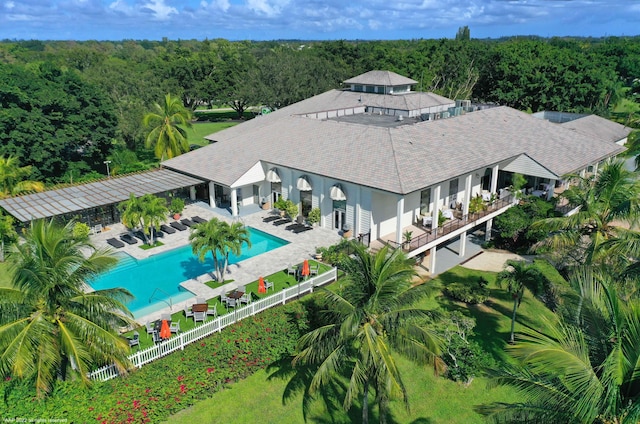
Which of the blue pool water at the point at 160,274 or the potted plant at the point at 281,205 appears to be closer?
the blue pool water at the point at 160,274

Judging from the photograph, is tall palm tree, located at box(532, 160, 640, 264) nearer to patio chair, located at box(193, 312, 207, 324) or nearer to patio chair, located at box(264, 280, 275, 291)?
patio chair, located at box(264, 280, 275, 291)

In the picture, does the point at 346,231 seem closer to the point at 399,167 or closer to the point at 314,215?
the point at 314,215

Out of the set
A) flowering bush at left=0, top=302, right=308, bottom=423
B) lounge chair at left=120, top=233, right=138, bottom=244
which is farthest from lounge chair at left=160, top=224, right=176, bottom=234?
flowering bush at left=0, top=302, right=308, bottom=423

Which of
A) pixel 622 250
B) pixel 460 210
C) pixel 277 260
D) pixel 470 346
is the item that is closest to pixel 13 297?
pixel 277 260

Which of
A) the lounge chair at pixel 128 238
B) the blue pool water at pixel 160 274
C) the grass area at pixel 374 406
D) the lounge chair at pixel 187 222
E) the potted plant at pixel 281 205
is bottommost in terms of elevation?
the grass area at pixel 374 406

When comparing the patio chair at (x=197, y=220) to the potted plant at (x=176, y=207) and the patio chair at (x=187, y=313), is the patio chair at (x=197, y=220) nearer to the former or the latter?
the potted plant at (x=176, y=207)

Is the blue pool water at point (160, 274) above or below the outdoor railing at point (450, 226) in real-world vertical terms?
below

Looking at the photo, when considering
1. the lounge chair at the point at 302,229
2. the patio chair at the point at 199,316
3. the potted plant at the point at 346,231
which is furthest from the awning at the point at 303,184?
the patio chair at the point at 199,316
